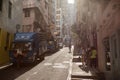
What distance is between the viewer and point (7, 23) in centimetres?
2372

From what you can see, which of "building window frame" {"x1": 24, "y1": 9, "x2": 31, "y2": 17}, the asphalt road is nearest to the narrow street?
the asphalt road

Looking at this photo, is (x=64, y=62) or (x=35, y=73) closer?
(x=35, y=73)

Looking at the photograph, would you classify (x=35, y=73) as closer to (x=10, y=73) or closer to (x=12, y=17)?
(x=10, y=73)

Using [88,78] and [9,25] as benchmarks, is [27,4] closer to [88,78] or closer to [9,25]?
[9,25]

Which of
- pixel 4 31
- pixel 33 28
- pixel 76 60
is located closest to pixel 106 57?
pixel 76 60

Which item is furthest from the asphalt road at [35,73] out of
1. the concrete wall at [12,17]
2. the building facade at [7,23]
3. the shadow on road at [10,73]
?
the concrete wall at [12,17]

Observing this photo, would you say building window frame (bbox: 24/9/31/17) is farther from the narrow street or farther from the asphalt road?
the asphalt road

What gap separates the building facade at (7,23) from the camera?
2173 centimetres

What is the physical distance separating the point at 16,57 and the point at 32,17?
22.7 metres

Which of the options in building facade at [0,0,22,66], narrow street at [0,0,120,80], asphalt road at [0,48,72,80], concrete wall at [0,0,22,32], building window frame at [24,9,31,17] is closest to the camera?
narrow street at [0,0,120,80]

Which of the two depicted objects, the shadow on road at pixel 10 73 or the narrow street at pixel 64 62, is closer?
the narrow street at pixel 64 62

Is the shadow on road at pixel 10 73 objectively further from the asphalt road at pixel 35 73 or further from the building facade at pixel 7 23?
the building facade at pixel 7 23

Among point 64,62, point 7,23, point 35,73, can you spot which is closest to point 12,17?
point 7,23

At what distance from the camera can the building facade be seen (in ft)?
71.3
